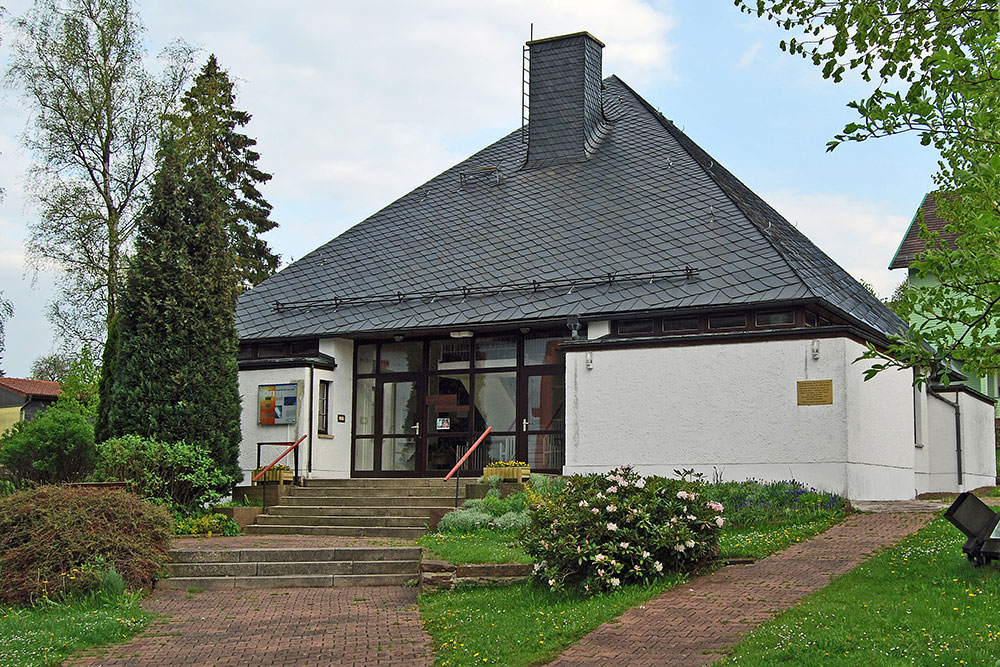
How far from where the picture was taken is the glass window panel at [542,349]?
19234 millimetres

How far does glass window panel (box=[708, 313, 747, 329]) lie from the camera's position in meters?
17.4

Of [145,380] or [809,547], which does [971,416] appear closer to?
[809,547]

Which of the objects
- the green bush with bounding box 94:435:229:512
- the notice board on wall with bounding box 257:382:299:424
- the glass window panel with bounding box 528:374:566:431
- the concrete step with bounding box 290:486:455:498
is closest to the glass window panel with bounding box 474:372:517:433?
the glass window panel with bounding box 528:374:566:431

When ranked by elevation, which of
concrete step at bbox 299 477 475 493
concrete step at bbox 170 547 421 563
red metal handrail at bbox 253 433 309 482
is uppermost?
red metal handrail at bbox 253 433 309 482

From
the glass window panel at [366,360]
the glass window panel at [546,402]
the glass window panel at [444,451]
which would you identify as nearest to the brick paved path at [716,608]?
the glass window panel at [546,402]

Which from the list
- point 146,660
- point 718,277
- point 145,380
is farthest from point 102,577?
point 718,277

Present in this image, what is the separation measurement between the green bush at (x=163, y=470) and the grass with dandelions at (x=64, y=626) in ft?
16.7

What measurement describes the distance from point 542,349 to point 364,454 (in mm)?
4385

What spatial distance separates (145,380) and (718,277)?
981 cm

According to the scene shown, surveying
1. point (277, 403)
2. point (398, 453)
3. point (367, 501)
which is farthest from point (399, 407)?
point (367, 501)

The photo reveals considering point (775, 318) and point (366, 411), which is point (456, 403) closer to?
point (366, 411)

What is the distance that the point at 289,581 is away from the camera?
13.0m

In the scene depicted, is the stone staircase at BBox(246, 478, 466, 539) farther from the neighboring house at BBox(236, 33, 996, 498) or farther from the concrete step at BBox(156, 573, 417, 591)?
the concrete step at BBox(156, 573, 417, 591)

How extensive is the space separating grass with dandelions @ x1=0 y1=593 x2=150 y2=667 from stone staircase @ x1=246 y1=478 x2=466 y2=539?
492 centimetres
